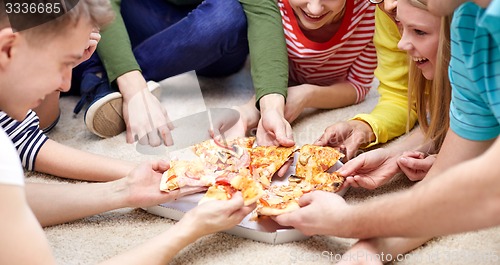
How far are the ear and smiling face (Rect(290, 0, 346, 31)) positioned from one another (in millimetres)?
703

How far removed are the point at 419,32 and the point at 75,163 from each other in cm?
68

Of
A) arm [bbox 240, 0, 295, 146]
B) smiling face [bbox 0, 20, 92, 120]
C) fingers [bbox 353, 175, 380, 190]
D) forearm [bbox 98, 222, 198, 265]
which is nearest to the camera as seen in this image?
smiling face [bbox 0, 20, 92, 120]

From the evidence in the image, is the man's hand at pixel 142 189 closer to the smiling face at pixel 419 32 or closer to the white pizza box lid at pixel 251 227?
the white pizza box lid at pixel 251 227

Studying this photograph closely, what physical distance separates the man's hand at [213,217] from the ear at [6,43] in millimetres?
368

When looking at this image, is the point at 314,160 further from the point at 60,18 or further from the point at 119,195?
the point at 60,18

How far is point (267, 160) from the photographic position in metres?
1.20

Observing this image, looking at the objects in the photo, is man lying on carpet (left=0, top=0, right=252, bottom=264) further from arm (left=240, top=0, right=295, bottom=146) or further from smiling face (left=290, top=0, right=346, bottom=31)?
smiling face (left=290, top=0, right=346, bottom=31)

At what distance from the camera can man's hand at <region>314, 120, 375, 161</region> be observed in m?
1.29

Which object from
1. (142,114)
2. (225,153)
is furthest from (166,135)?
(225,153)

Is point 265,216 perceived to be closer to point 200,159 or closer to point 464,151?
point 200,159

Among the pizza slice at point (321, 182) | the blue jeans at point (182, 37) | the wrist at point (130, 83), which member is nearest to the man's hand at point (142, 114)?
the wrist at point (130, 83)

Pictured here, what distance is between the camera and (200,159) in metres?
1.20

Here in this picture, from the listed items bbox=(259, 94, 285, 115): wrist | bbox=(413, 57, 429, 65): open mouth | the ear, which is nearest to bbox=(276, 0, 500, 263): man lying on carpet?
bbox=(413, 57, 429, 65): open mouth

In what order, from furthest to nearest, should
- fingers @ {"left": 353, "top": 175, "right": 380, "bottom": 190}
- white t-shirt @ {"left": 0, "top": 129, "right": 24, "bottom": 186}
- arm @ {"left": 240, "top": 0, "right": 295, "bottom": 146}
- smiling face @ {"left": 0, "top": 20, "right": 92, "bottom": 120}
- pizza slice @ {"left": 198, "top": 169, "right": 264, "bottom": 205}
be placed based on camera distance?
arm @ {"left": 240, "top": 0, "right": 295, "bottom": 146} < fingers @ {"left": 353, "top": 175, "right": 380, "bottom": 190} < pizza slice @ {"left": 198, "top": 169, "right": 264, "bottom": 205} < smiling face @ {"left": 0, "top": 20, "right": 92, "bottom": 120} < white t-shirt @ {"left": 0, "top": 129, "right": 24, "bottom": 186}
